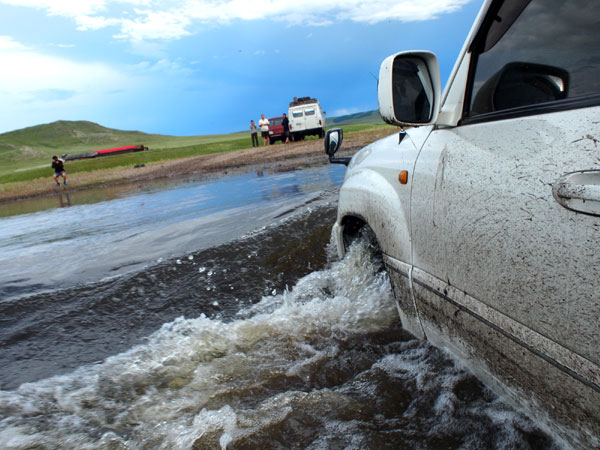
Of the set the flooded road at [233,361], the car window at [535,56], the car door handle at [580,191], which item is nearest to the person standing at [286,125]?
the flooded road at [233,361]

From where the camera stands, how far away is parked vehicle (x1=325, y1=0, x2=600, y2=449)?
1271mm

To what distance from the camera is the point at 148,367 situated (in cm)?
293

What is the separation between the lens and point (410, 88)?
216cm

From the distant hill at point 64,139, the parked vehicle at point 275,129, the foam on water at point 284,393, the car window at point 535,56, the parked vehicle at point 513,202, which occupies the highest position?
the distant hill at point 64,139

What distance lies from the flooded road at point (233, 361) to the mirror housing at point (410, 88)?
1225mm

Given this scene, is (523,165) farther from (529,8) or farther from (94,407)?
(94,407)

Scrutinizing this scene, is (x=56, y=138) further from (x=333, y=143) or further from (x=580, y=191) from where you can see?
(x=580, y=191)

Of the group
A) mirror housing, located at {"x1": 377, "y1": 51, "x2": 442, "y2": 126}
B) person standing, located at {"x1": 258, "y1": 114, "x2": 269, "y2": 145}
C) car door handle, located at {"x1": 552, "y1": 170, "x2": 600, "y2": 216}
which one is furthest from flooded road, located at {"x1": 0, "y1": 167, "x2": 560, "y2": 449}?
person standing, located at {"x1": 258, "y1": 114, "x2": 269, "y2": 145}

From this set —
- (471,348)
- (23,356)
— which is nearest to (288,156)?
(23,356)

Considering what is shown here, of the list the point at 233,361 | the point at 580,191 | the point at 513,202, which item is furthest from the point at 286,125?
the point at 580,191

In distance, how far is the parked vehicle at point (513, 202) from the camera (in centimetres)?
127

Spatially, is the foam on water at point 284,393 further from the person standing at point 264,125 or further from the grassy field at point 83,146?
the grassy field at point 83,146

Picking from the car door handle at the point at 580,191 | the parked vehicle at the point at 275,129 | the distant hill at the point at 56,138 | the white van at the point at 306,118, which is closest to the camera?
the car door handle at the point at 580,191

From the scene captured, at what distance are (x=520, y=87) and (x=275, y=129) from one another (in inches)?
1337
